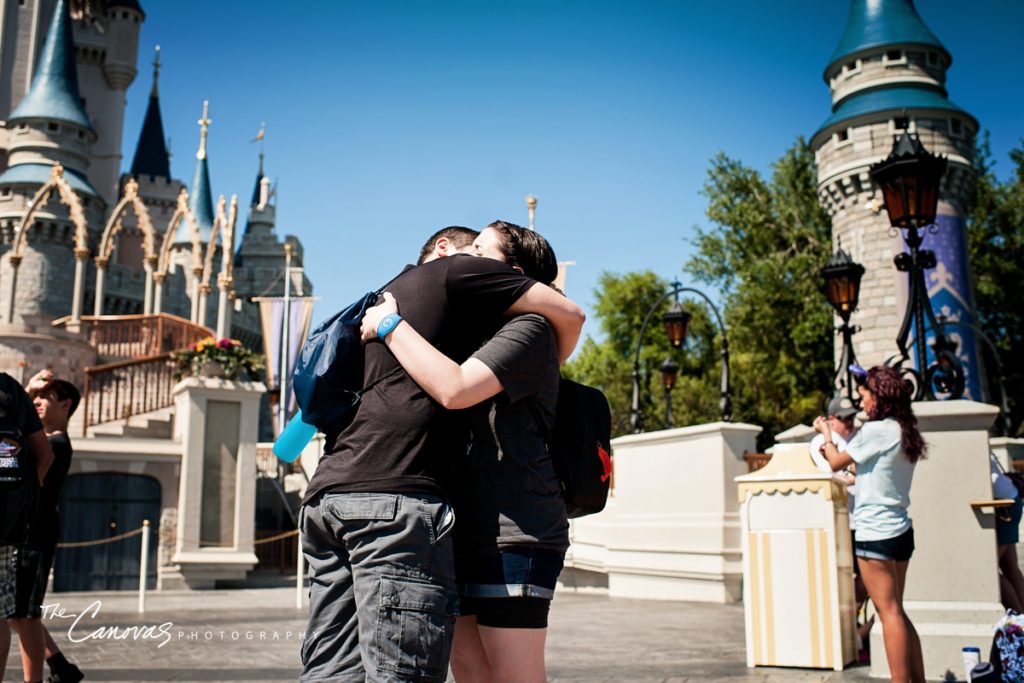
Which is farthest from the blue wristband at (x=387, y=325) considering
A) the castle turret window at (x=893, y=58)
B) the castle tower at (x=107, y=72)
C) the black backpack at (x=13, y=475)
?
the castle tower at (x=107, y=72)

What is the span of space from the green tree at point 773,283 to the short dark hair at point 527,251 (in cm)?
3412

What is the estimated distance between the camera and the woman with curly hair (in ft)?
16.1

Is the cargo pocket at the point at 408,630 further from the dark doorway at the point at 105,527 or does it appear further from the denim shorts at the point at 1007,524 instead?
the dark doorway at the point at 105,527

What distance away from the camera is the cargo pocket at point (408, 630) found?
Answer: 2387 mm

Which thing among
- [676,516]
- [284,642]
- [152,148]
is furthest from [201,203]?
[284,642]

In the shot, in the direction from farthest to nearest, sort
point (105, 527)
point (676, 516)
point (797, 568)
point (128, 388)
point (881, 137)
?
point (881, 137), point (128, 388), point (105, 527), point (676, 516), point (797, 568)

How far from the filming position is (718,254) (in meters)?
40.7

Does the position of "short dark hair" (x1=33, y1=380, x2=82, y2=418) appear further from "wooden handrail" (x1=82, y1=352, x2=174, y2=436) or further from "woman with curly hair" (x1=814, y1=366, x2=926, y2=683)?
"wooden handrail" (x1=82, y1=352, x2=174, y2=436)

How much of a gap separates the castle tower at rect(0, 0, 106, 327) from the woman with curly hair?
46.1m

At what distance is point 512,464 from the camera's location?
2646mm

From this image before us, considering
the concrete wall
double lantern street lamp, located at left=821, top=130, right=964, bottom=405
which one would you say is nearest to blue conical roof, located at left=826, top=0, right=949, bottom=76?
the concrete wall

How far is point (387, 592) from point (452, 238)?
3.97 feet

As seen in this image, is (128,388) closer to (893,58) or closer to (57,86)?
(893,58)

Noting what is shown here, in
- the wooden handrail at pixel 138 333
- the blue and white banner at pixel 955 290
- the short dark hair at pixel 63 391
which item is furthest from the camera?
the blue and white banner at pixel 955 290
